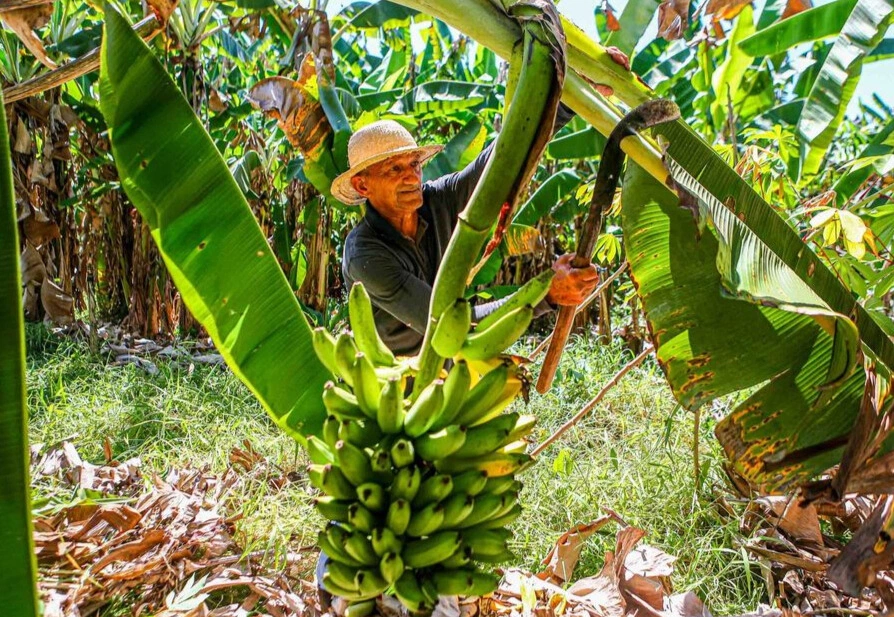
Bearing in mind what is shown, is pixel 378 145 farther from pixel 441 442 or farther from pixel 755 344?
pixel 441 442

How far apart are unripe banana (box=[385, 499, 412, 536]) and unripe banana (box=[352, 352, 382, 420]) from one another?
0.12 meters

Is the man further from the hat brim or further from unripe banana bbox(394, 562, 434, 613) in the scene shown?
unripe banana bbox(394, 562, 434, 613)

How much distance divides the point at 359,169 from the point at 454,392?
57.6 inches

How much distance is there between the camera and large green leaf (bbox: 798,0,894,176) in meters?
2.30

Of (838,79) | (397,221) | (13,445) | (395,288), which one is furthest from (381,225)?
(838,79)

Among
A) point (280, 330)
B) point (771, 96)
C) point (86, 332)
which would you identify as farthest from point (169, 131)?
point (86, 332)

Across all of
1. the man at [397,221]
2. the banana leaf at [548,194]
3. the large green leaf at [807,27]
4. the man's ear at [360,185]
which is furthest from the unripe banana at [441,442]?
the banana leaf at [548,194]

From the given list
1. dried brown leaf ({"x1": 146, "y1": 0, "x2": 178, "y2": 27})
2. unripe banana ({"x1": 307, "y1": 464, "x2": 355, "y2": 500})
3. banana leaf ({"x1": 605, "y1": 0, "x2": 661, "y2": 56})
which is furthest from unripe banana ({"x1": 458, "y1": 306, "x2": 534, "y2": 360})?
banana leaf ({"x1": 605, "y1": 0, "x2": 661, "y2": 56})

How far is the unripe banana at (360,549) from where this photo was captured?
2.77 feet

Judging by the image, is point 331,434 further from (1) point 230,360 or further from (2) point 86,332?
(2) point 86,332

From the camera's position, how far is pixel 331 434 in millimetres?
863

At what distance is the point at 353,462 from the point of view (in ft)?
2.70

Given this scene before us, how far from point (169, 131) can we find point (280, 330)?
352 millimetres

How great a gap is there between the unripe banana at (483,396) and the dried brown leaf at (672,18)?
3.97 feet
